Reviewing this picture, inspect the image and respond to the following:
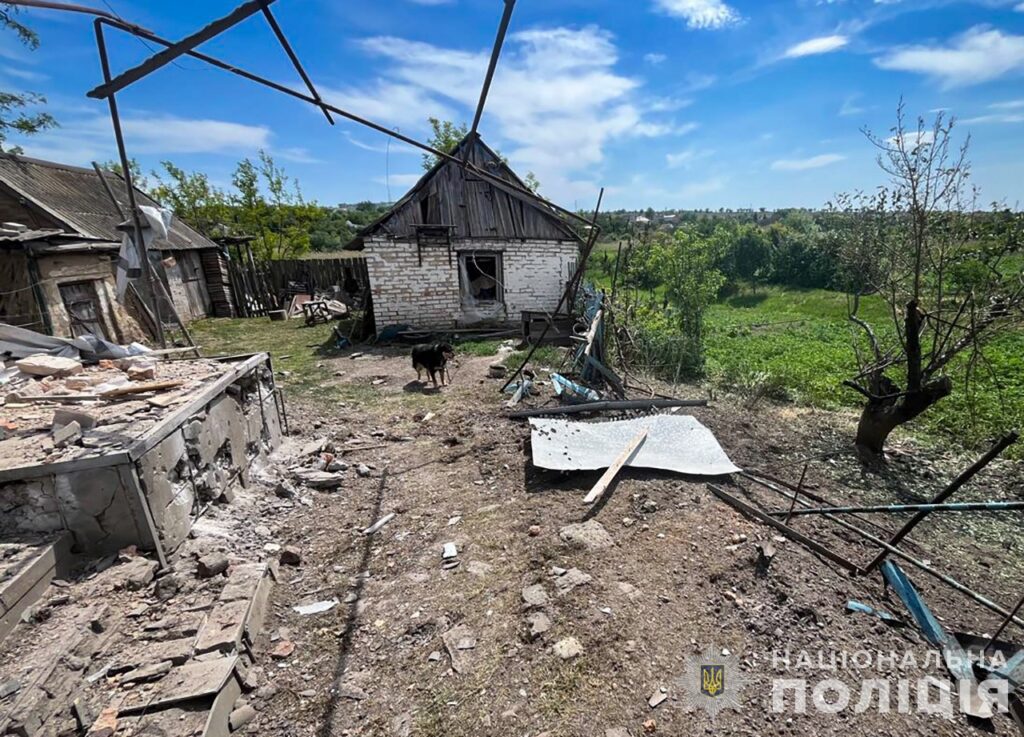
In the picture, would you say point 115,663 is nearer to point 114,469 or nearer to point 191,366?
point 114,469

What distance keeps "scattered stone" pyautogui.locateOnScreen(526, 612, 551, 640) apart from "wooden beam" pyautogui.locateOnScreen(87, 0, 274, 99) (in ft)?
14.6

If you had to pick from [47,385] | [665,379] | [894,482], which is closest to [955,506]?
[894,482]

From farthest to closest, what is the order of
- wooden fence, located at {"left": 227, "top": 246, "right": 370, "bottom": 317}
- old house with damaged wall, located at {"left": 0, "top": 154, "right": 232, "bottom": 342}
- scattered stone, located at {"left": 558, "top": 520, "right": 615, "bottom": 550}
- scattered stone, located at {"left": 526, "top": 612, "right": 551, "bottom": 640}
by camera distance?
1. wooden fence, located at {"left": 227, "top": 246, "right": 370, "bottom": 317}
2. old house with damaged wall, located at {"left": 0, "top": 154, "right": 232, "bottom": 342}
3. scattered stone, located at {"left": 558, "top": 520, "right": 615, "bottom": 550}
4. scattered stone, located at {"left": 526, "top": 612, "right": 551, "bottom": 640}

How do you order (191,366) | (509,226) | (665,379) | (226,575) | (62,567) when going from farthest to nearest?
1. (509,226)
2. (665,379)
3. (191,366)
4. (226,575)
5. (62,567)

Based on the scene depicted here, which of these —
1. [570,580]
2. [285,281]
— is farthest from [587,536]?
[285,281]

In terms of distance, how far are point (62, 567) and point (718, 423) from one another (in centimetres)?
693

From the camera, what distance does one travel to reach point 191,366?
202 inches

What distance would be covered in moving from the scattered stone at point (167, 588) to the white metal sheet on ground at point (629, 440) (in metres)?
3.07

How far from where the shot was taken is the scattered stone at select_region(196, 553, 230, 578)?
3225 millimetres

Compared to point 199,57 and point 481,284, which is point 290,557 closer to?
point 199,57

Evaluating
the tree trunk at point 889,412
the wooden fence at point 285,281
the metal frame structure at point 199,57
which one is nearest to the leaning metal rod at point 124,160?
the metal frame structure at point 199,57

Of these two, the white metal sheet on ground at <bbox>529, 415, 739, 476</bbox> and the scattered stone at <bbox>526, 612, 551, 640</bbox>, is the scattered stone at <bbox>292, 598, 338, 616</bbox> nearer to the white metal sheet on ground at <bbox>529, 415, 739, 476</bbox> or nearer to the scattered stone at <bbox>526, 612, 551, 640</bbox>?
the scattered stone at <bbox>526, 612, 551, 640</bbox>

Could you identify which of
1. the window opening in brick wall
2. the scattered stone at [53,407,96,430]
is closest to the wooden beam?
the scattered stone at [53,407,96,430]

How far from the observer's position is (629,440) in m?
Result: 4.96
